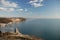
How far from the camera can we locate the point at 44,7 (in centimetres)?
164

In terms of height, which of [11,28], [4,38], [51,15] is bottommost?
[4,38]

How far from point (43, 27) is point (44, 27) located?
13mm

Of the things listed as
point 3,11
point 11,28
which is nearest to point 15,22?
point 11,28

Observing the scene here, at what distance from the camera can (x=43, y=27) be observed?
1.64 m

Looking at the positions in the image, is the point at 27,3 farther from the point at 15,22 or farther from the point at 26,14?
the point at 15,22

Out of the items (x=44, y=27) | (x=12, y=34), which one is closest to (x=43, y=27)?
(x=44, y=27)

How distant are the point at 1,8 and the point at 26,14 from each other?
1.07ft

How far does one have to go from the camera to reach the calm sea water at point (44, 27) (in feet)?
5.34

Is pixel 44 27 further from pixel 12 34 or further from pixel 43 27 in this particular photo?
pixel 12 34

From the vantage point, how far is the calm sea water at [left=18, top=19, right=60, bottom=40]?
163cm

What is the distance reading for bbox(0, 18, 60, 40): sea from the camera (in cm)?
163

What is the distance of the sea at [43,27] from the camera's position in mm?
1627

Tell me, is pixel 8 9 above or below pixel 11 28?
above

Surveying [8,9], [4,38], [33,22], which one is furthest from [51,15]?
[4,38]
